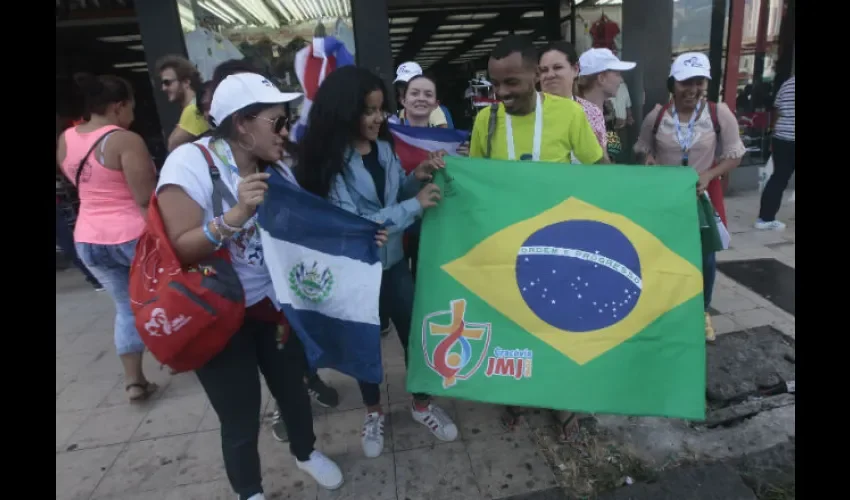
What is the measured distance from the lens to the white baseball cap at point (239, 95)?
181 centimetres

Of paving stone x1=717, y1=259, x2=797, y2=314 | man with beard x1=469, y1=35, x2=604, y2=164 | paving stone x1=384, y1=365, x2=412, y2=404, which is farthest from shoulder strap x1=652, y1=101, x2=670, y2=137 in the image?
paving stone x1=384, y1=365, x2=412, y2=404

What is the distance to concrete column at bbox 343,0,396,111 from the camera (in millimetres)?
5504

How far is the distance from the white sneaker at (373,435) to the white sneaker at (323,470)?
20 centimetres

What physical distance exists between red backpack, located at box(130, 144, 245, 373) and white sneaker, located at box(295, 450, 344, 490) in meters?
0.97

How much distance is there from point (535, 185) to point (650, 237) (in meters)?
0.55

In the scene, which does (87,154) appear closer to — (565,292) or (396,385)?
(396,385)

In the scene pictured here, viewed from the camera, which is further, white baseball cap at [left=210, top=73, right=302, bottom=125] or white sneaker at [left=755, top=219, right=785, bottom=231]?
white sneaker at [left=755, top=219, right=785, bottom=231]

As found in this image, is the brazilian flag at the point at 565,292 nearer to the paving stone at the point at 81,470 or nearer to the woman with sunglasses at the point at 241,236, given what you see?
the woman with sunglasses at the point at 241,236

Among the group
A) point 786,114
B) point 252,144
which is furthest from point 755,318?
point 252,144

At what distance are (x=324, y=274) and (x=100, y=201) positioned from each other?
1711 millimetres

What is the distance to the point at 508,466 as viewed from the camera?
2.52 m

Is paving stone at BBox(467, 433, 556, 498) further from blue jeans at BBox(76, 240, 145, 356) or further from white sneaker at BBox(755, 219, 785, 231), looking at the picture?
white sneaker at BBox(755, 219, 785, 231)
